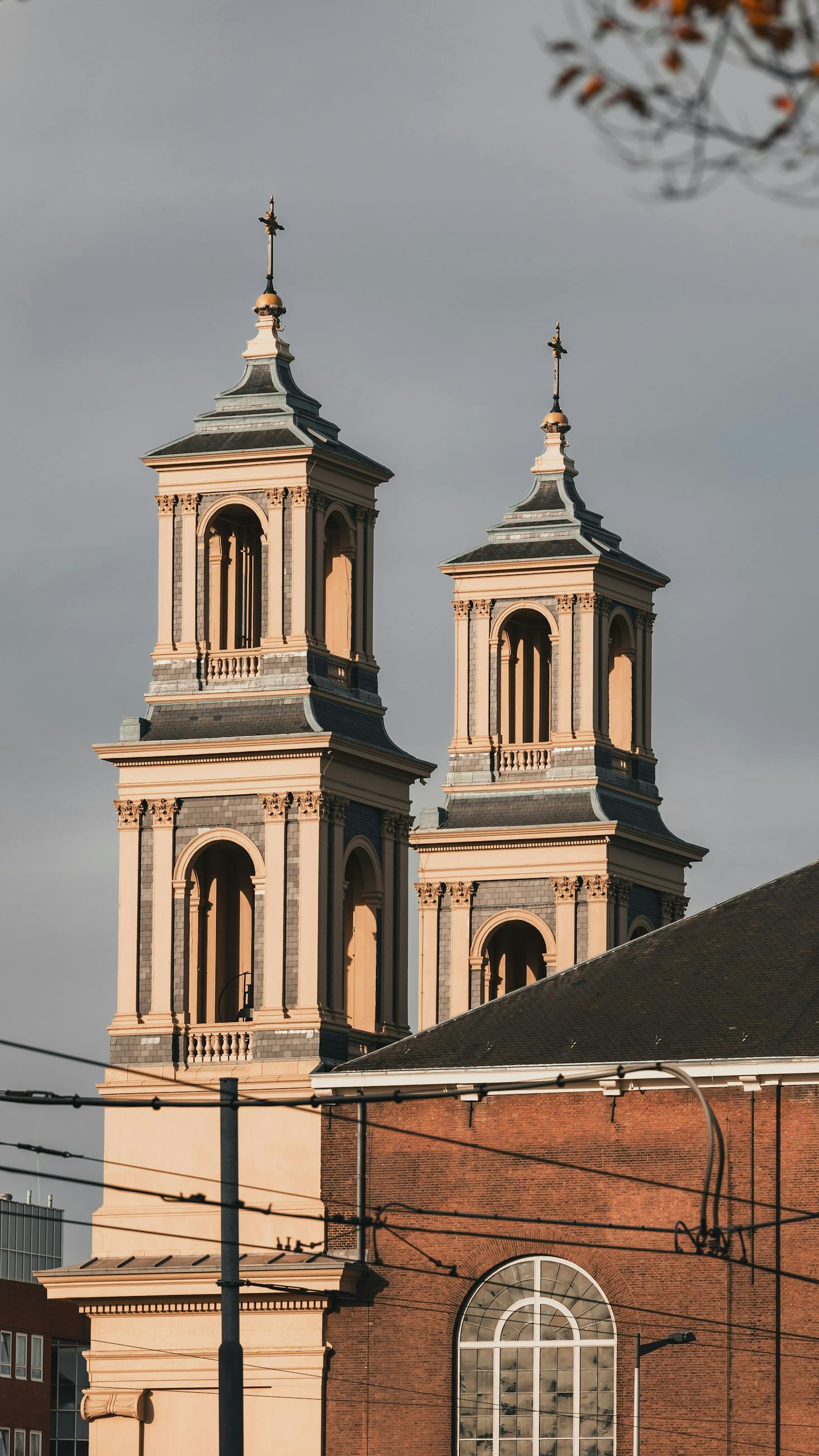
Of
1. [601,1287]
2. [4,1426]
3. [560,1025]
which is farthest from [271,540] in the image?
[4,1426]

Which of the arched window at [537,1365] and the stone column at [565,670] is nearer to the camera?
the arched window at [537,1365]

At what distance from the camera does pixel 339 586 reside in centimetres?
5756

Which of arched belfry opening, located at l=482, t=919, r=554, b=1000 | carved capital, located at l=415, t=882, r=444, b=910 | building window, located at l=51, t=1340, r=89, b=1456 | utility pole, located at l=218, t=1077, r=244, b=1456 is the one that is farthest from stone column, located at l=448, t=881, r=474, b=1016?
building window, located at l=51, t=1340, r=89, b=1456

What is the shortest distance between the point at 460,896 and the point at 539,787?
277 centimetres

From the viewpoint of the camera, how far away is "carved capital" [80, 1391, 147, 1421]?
173ft

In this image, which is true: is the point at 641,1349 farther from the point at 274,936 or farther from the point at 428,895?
the point at 428,895

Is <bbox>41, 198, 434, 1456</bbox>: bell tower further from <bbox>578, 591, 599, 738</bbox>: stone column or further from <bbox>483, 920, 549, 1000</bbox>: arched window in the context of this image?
<bbox>483, 920, 549, 1000</bbox>: arched window

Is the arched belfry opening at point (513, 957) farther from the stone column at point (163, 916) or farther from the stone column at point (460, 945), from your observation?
the stone column at point (163, 916)

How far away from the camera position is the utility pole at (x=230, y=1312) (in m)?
31.2

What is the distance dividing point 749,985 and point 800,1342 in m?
5.74

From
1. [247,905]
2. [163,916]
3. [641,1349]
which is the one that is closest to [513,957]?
[247,905]

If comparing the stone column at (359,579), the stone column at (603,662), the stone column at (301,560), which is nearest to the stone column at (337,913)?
the stone column at (301,560)

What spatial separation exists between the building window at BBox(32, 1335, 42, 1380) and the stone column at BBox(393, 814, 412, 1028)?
2050 inches

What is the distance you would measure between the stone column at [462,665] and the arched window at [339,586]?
1060 cm
